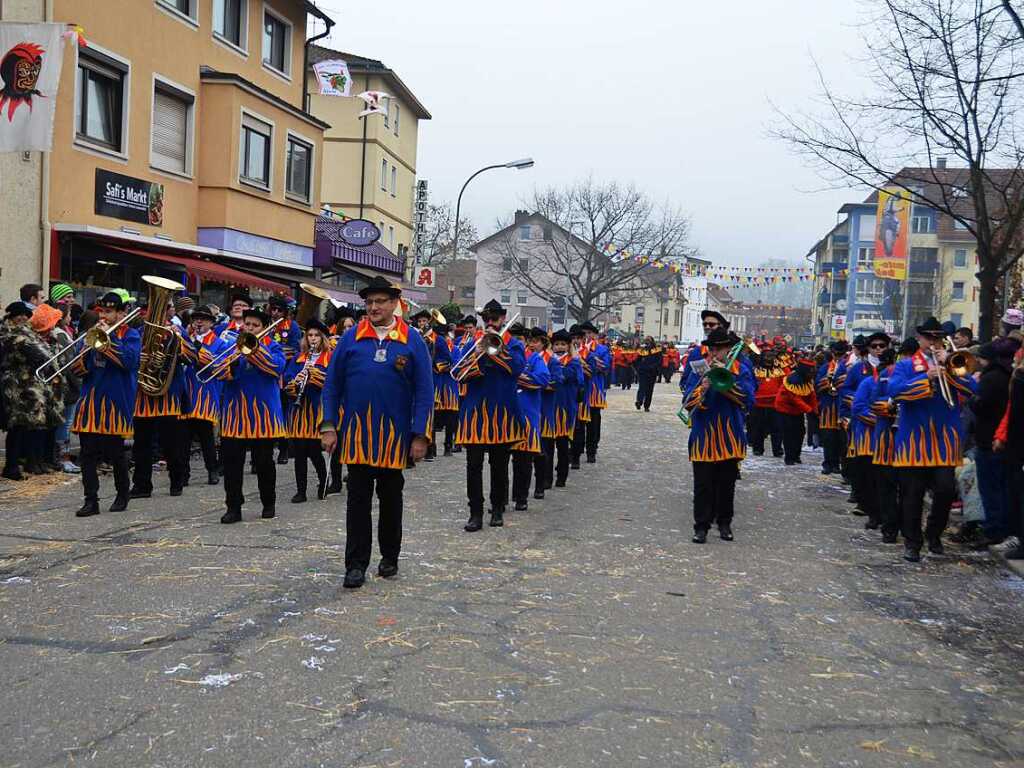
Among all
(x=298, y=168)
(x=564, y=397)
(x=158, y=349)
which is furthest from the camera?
(x=298, y=168)

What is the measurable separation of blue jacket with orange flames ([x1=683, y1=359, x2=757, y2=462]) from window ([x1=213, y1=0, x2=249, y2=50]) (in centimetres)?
1720

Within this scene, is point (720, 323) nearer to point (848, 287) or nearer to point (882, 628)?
point (882, 628)

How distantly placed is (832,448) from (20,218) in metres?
Answer: 13.3

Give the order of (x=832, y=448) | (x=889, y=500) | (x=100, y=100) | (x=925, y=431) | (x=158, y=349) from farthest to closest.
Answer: (x=100, y=100)
(x=832, y=448)
(x=158, y=349)
(x=889, y=500)
(x=925, y=431)

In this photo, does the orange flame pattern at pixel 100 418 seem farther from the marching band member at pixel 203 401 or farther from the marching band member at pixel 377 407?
the marching band member at pixel 377 407

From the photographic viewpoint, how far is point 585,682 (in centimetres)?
513

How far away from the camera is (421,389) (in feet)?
23.4

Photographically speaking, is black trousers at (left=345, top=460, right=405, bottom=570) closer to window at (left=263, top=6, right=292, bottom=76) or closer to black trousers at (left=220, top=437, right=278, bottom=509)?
black trousers at (left=220, top=437, right=278, bottom=509)

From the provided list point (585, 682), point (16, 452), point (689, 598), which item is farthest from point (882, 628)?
point (16, 452)

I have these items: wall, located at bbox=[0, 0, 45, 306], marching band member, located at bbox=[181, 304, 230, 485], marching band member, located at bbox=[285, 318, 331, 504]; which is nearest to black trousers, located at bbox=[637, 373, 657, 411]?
wall, located at bbox=[0, 0, 45, 306]

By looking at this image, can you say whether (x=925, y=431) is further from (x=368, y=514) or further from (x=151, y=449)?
(x=151, y=449)

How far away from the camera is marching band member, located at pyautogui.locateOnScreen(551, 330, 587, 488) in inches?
491

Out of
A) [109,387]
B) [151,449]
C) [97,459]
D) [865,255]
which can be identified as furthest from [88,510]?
[865,255]

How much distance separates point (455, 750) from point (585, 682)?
1078 millimetres
